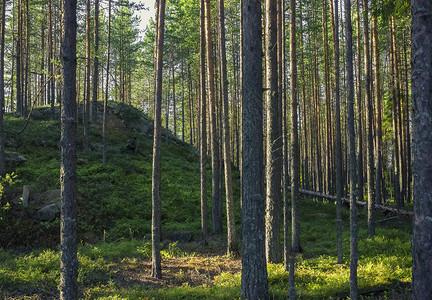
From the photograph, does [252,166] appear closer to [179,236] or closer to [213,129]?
[213,129]

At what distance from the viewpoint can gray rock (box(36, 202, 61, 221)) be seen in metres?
13.2

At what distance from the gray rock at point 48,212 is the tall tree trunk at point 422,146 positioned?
44.3 feet

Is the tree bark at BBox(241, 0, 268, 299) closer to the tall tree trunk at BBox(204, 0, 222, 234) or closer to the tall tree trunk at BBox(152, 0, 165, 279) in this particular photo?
the tall tree trunk at BBox(152, 0, 165, 279)

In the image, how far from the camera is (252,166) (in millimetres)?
6074

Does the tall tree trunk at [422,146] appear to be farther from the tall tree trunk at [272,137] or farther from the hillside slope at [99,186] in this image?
the hillside slope at [99,186]

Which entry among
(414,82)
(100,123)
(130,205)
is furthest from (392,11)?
(100,123)

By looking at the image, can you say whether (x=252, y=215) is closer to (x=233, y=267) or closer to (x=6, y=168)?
(x=233, y=267)

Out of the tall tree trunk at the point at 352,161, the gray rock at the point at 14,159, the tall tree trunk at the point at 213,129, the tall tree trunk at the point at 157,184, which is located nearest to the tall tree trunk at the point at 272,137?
the tall tree trunk at the point at 352,161

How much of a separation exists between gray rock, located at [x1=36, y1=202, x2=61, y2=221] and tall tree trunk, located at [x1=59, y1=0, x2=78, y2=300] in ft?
30.4

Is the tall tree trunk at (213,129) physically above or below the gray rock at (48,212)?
above

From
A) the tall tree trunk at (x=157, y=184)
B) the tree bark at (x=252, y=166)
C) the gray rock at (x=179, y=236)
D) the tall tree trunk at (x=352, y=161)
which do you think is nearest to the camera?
the tree bark at (x=252, y=166)

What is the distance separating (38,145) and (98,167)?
4.66 m

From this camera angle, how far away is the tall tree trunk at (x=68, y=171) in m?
5.16

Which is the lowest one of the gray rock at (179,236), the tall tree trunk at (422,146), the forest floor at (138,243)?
the gray rock at (179,236)
